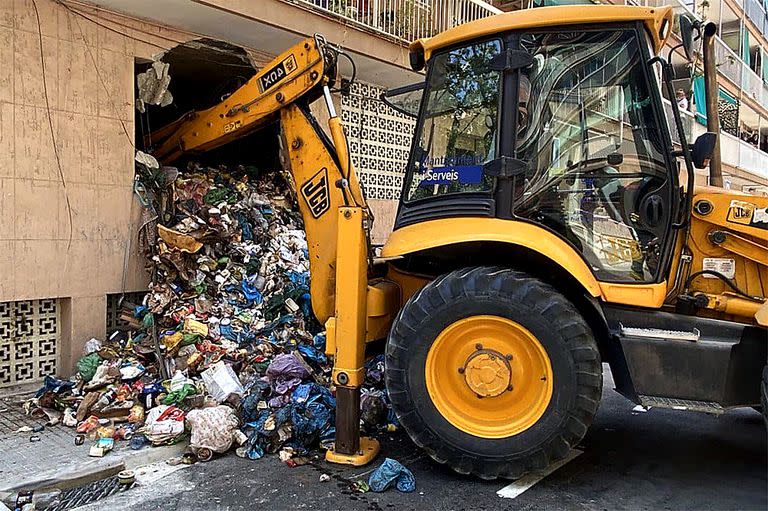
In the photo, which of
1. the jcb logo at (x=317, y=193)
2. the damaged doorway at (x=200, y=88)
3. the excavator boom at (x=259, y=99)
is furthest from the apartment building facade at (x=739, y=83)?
the jcb logo at (x=317, y=193)

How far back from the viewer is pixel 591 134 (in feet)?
12.4

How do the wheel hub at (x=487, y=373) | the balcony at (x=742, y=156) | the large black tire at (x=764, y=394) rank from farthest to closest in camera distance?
1. the balcony at (x=742, y=156)
2. the wheel hub at (x=487, y=373)
3. the large black tire at (x=764, y=394)

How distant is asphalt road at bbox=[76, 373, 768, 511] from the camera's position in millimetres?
3662

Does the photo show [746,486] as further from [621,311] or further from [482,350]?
[482,350]

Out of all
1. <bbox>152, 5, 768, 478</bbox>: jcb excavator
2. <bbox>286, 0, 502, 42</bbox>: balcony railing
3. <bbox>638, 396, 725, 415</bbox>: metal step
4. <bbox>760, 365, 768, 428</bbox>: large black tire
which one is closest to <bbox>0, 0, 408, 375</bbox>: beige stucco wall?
<bbox>286, 0, 502, 42</bbox>: balcony railing

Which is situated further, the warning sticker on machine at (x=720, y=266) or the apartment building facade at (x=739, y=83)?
the apartment building facade at (x=739, y=83)

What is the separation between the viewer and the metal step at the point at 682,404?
353 cm

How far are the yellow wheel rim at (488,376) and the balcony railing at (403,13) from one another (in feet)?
16.5

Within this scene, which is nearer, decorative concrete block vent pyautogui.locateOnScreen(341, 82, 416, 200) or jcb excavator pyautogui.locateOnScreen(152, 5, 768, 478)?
jcb excavator pyautogui.locateOnScreen(152, 5, 768, 478)

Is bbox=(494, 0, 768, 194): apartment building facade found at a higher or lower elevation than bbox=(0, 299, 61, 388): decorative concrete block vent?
higher

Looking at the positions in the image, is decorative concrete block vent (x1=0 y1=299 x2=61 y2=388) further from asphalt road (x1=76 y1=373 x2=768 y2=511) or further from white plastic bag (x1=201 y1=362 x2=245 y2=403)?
asphalt road (x1=76 y1=373 x2=768 y2=511)

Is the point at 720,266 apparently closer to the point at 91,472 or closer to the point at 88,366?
the point at 91,472

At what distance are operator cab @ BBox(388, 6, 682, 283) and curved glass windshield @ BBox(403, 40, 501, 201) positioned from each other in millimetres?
10

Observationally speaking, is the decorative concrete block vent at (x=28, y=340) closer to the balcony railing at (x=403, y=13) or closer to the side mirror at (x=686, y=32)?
the balcony railing at (x=403, y=13)
